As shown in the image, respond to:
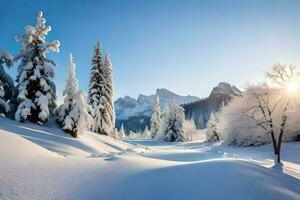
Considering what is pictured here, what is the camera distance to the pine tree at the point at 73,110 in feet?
81.6

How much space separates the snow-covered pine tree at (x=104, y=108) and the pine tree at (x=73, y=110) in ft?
40.7

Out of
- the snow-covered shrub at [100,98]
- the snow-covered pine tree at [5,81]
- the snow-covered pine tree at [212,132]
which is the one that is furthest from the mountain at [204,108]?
the snow-covered pine tree at [5,81]

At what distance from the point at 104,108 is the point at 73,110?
46.7 feet

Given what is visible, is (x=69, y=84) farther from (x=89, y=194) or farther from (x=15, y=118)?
(x=89, y=194)

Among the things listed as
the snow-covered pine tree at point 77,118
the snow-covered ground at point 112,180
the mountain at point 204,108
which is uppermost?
the mountain at point 204,108

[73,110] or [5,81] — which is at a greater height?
[5,81]

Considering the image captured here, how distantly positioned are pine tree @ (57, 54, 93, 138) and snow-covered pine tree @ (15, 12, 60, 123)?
1.12 m

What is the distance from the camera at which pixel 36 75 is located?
23984 mm

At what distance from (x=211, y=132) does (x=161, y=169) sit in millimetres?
57193

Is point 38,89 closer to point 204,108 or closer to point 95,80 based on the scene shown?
point 95,80

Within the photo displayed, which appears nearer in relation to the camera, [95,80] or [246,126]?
[246,126]

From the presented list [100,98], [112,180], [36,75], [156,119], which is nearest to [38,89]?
[36,75]

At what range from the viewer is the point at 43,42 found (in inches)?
990

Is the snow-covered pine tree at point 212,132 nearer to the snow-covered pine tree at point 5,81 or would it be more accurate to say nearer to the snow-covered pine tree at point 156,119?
the snow-covered pine tree at point 156,119
